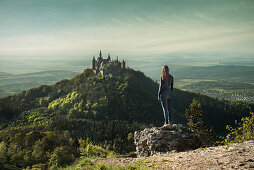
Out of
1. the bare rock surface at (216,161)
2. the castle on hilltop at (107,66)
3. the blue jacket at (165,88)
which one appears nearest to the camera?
the bare rock surface at (216,161)

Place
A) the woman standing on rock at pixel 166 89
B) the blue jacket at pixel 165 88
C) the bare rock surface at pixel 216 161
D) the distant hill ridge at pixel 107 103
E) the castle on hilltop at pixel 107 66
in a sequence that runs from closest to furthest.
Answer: the bare rock surface at pixel 216 161 < the woman standing on rock at pixel 166 89 < the blue jacket at pixel 165 88 < the distant hill ridge at pixel 107 103 < the castle on hilltop at pixel 107 66

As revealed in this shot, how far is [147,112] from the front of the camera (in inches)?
5901

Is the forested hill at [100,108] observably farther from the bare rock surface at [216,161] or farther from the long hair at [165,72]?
the bare rock surface at [216,161]

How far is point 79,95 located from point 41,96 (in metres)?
54.9

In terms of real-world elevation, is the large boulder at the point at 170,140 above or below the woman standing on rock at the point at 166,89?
below

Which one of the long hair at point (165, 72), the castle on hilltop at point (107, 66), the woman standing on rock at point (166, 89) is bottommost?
the woman standing on rock at point (166, 89)

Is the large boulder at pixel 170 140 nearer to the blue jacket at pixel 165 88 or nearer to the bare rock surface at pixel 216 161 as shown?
the blue jacket at pixel 165 88

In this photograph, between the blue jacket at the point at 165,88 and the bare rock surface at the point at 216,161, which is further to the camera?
the blue jacket at the point at 165,88

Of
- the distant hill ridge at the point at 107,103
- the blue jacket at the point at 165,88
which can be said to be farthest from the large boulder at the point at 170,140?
the distant hill ridge at the point at 107,103

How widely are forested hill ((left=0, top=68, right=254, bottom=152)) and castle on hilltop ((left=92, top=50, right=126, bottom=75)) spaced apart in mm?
6688

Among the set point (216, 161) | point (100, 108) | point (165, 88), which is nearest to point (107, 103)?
point (100, 108)

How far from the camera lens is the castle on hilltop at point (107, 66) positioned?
16150 centimetres

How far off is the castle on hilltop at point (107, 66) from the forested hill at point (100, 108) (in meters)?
6.69

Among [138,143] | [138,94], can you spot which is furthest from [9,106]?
[138,143]
